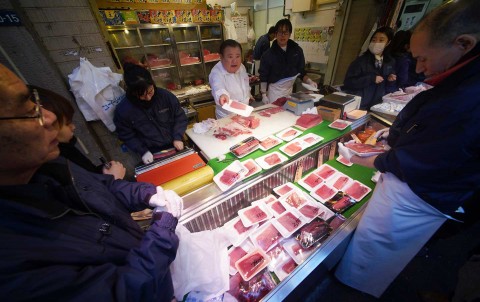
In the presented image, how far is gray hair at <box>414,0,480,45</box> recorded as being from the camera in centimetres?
99

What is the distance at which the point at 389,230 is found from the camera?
4.71 ft

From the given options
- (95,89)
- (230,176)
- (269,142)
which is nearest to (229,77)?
(269,142)

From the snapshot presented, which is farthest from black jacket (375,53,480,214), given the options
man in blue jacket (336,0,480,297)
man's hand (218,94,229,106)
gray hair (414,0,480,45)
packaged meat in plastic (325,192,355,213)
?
man's hand (218,94,229,106)

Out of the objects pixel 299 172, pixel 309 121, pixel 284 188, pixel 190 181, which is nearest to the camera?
pixel 190 181

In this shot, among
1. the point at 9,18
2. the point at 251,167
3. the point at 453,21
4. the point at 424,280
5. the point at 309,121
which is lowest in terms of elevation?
the point at 424,280

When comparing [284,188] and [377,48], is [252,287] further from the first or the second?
[377,48]

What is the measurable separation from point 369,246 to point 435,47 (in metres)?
1.56

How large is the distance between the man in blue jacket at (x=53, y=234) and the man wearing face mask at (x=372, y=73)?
162 inches

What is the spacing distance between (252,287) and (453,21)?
2.18 m

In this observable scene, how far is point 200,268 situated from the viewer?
1.27 m

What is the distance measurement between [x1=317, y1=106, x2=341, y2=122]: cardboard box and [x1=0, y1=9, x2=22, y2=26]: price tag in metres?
4.22

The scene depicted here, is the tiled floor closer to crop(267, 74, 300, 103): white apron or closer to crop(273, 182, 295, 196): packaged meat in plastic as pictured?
crop(273, 182, 295, 196): packaged meat in plastic

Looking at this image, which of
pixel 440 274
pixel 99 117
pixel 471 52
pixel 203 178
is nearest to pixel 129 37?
pixel 99 117

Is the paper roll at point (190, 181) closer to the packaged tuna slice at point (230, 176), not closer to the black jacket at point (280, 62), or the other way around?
the packaged tuna slice at point (230, 176)
